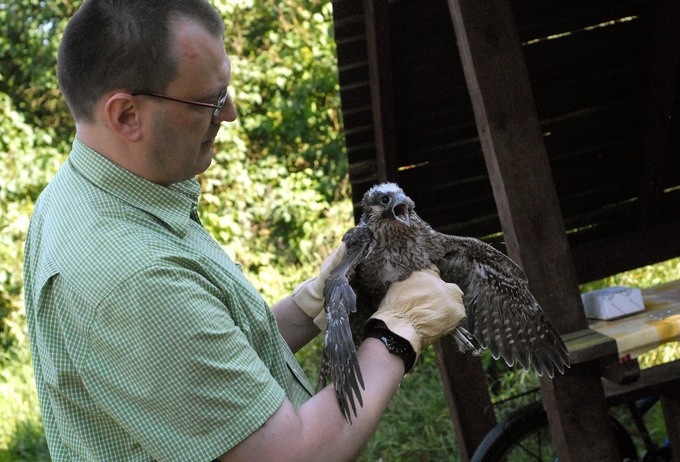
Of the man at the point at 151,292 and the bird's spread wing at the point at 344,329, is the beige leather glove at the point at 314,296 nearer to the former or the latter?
the bird's spread wing at the point at 344,329

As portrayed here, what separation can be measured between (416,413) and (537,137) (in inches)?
136

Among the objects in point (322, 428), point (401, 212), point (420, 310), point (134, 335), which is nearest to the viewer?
point (134, 335)

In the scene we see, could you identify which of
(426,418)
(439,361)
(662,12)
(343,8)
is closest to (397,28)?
(343,8)

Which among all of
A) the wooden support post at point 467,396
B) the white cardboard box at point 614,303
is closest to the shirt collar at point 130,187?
the white cardboard box at point 614,303

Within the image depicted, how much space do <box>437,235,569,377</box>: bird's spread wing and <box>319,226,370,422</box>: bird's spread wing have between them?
0.34 m

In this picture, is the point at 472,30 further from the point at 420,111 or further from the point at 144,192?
the point at 144,192

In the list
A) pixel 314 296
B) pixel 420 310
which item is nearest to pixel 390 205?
pixel 314 296

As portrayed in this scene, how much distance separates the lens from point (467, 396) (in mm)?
4320

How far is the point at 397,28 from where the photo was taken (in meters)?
3.66

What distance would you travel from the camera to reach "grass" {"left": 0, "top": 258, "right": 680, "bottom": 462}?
5516 mm

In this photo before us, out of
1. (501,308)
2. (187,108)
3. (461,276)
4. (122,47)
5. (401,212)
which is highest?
(122,47)

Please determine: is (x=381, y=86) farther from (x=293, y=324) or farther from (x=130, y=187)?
(x=130, y=187)

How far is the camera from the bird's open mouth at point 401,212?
2759 millimetres

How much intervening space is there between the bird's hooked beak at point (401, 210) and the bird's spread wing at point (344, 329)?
0.17 m
